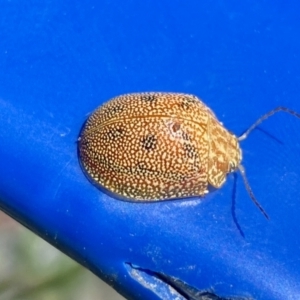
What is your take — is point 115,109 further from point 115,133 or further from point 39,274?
point 39,274

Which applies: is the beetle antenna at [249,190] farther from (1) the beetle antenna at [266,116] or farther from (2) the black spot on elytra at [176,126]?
(2) the black spot on elytra at [176,126]

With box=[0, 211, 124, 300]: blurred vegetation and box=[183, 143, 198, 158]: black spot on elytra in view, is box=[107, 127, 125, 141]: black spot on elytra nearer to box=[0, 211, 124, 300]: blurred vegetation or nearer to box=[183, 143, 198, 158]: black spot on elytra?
box=[183, 143, 198, 158]: black spot on elytra

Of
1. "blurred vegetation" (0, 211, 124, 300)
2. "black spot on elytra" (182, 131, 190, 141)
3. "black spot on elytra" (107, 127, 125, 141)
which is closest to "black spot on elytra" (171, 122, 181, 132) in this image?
"black spot on elytra" (182, 131, 190, 141)

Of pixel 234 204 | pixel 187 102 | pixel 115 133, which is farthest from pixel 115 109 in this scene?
pixel 234 204

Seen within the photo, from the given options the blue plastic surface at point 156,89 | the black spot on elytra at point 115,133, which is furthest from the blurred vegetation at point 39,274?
the black spot on elytra at point 115,133

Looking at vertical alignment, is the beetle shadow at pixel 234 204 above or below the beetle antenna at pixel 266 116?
below

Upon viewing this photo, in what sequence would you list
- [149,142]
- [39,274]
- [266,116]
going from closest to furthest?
1. [149,142]
2. [266,116]
3. [39,274]
